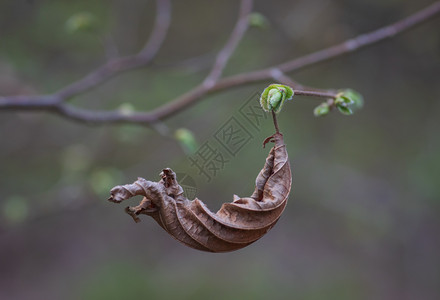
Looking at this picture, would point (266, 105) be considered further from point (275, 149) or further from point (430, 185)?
point (430, 185)

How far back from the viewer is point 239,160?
182 inches

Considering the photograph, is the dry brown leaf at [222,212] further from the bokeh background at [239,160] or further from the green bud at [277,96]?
the bokeh background at [239,160]

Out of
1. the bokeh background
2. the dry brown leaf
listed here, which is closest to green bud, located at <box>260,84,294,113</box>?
the dry brown leaf

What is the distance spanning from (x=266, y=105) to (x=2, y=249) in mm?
4763

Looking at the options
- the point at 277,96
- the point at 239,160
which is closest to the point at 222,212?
the point at 277,96

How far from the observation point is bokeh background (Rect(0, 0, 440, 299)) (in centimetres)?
378

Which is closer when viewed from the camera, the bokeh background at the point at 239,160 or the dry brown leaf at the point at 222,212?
Result: the dry brown leaf at the point at 222,212

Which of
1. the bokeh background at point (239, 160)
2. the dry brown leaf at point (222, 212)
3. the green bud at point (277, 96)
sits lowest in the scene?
the dry brown leaf at point (222, 212)

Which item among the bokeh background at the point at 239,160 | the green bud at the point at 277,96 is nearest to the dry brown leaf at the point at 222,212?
the green bud at the point at 277,96

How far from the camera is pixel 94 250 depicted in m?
5.21

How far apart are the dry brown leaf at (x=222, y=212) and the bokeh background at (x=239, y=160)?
2482mm

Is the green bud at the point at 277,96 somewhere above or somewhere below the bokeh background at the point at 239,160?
below

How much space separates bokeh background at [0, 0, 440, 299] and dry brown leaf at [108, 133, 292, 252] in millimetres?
2482

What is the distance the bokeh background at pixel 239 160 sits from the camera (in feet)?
12.4
